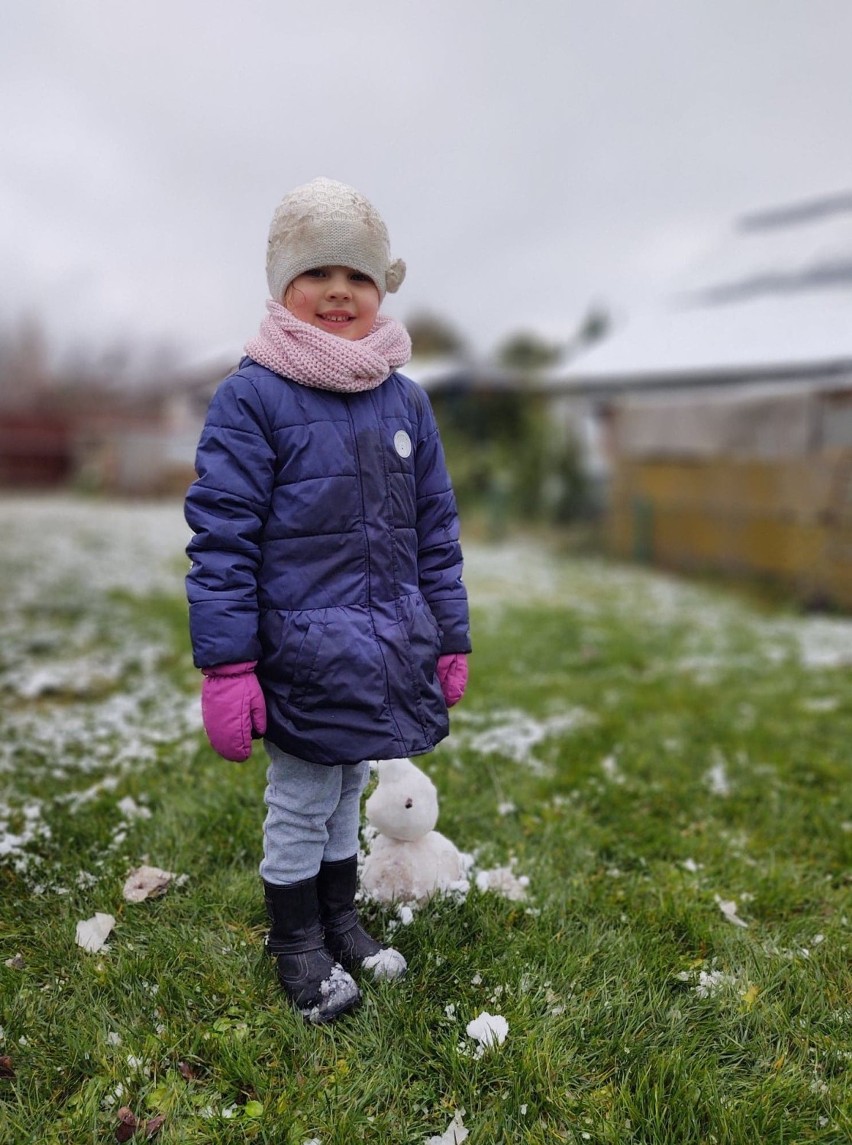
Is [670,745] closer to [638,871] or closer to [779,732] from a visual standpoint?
[779,732]

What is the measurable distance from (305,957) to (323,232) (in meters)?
1.69

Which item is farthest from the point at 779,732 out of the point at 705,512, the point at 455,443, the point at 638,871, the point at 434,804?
the point at 455,443

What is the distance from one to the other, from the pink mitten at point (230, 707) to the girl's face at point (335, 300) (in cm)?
82

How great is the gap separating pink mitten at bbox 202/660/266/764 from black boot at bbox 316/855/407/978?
533 millimetres

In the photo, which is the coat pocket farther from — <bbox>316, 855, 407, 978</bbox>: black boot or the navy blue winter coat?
<bbox>316, 855, 407, 978</bbox>: black boot

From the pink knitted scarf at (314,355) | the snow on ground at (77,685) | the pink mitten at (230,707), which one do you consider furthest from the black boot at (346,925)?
the pink knitted scarf at (314,355)

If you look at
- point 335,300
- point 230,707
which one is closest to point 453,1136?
point 230,707

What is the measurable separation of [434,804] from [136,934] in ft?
2.79

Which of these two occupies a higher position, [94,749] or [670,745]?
[94,749]

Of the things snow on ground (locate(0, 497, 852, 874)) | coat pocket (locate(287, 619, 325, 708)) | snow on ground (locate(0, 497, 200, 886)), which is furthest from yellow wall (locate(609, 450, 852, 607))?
coat pocket (locate(287, 619, 325, 708))

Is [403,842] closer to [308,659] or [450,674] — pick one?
[450,674]

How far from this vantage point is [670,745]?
4.04 meters

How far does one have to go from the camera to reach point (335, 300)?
2.04 m

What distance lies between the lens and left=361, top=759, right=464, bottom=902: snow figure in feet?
7.93
